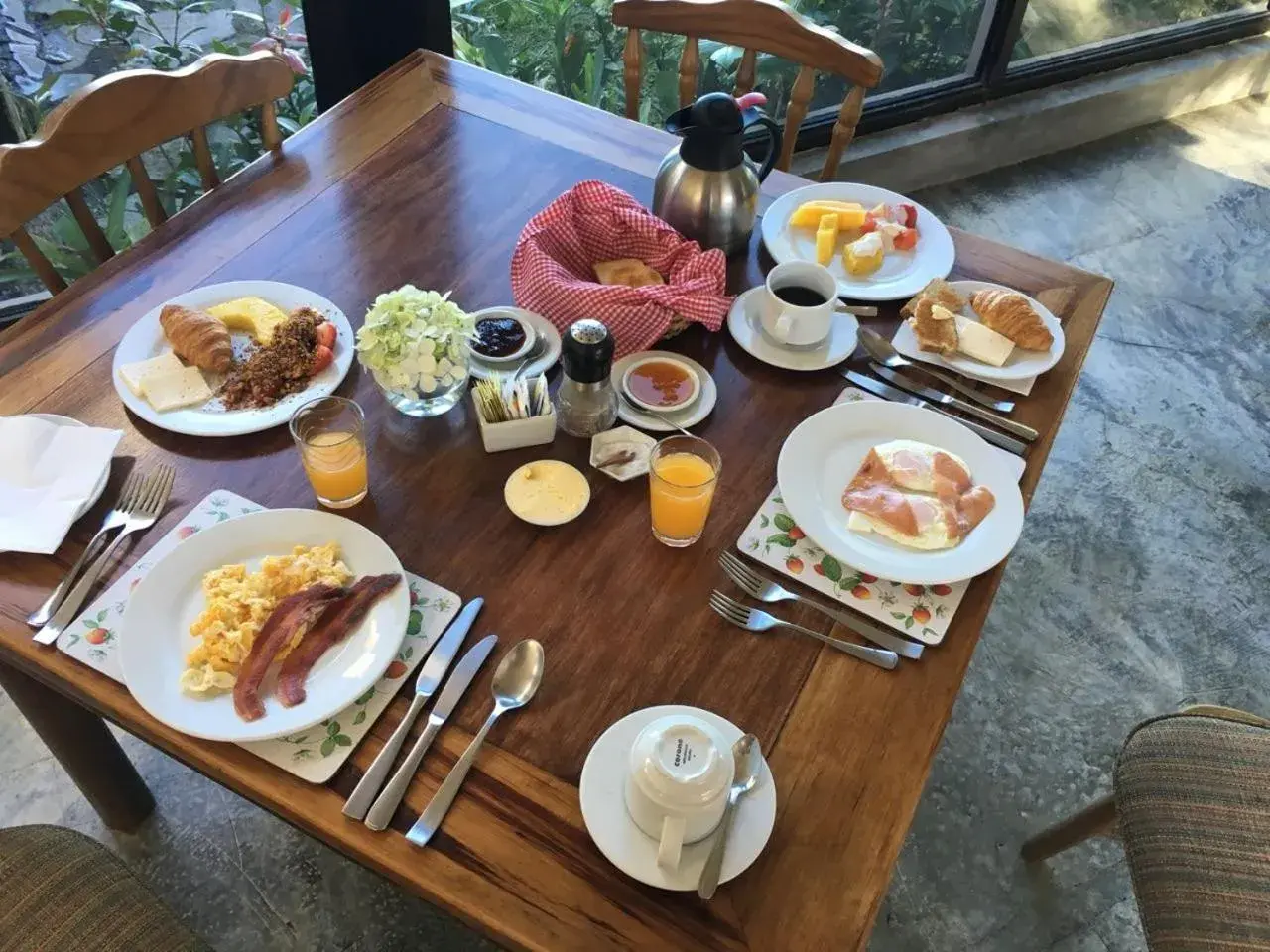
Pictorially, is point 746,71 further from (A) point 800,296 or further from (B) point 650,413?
(B) point 650,413

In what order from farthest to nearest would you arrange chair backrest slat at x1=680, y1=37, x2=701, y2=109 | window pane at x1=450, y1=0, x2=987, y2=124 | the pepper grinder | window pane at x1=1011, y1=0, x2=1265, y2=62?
window pane at x1=1011, y1=0, x2=1265, y2=62
window pane at x1=450, y1=0, x2=987, y2=124
chair backrest slat at x1=680, y1=37, x2=701, y2=109
the pepper grinder

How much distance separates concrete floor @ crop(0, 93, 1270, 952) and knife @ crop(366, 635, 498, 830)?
89cm

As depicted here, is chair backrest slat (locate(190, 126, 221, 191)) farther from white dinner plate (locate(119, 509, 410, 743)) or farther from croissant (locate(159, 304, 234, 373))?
white dinner plate (locate(119, 509, 410, 743))

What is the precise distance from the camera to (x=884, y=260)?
1.61 meters

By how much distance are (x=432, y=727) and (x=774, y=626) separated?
40cm

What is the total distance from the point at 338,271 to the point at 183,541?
22.0 inches

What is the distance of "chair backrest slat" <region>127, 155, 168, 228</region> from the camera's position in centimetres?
164

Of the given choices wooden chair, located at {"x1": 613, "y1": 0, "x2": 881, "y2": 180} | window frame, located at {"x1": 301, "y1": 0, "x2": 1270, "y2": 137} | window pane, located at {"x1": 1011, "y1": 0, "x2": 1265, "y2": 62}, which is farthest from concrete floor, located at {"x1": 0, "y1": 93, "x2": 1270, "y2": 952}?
wooden chair, located at {"x1": 613, "y1": 0, "x2": 881, "y2": 180}

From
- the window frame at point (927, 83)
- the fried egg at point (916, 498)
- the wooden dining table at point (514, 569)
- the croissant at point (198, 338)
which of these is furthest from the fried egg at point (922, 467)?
the window frame at point (927, 83)

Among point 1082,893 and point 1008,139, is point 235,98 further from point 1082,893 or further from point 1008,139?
point 1008,139

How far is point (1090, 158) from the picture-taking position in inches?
144

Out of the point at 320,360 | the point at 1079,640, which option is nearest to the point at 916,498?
the point at 320,360

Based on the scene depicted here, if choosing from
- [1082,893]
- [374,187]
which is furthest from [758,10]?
[1082,893]

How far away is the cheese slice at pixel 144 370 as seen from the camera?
4.31ft
